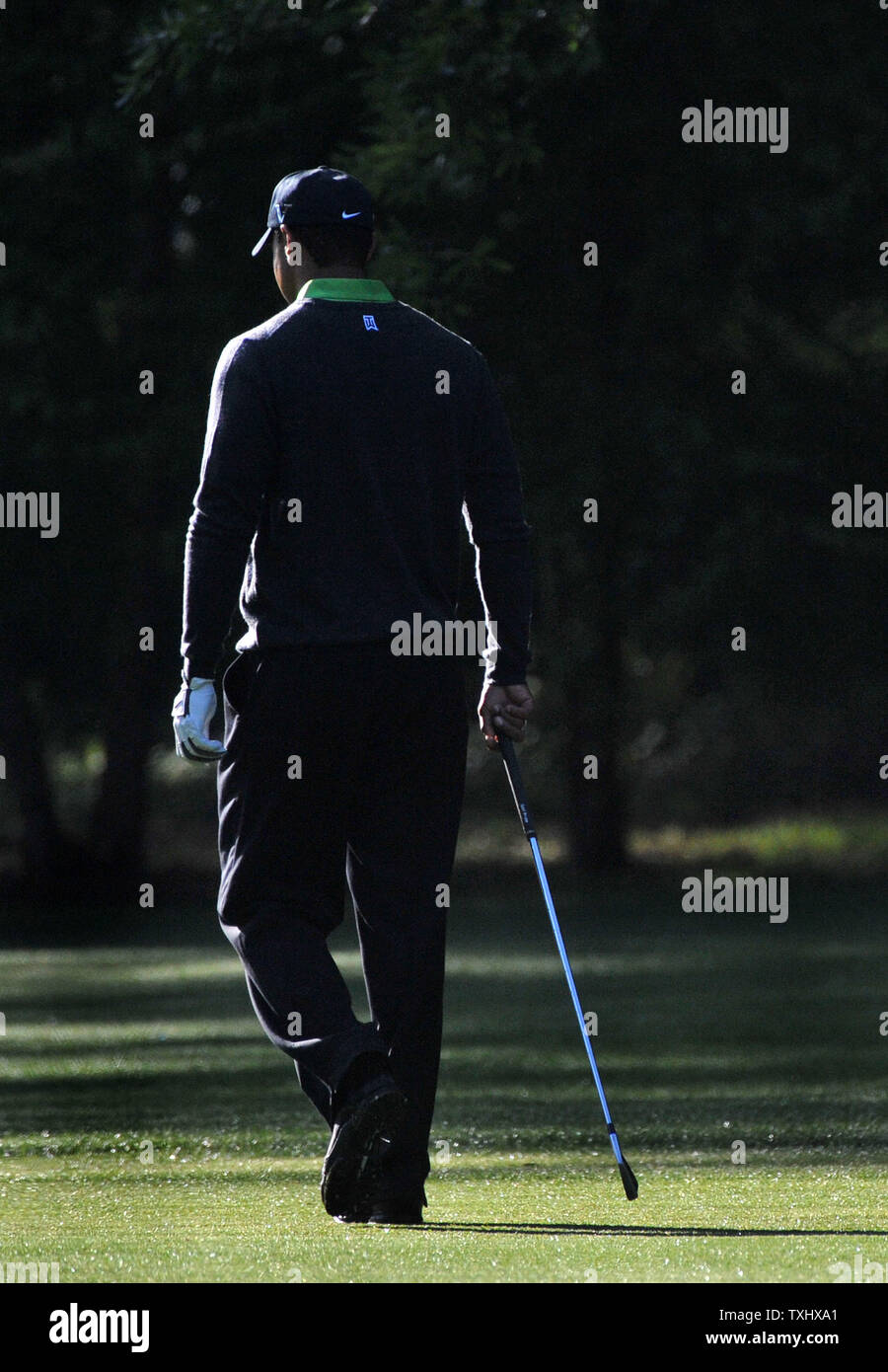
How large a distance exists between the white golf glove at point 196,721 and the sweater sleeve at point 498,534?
0.72 m

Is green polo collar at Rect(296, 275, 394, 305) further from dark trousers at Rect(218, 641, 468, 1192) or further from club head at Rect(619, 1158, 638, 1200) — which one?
club head at Rect(619, 1158, 638, 1200)

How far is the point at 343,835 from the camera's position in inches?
245

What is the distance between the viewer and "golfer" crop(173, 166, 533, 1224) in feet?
19.9

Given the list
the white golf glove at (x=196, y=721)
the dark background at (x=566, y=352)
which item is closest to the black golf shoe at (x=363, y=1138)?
the white golf glove at (x=196, y=721)

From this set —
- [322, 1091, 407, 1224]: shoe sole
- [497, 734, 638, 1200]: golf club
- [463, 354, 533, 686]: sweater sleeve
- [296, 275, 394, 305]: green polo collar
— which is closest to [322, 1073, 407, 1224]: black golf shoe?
[322, 1091, 407, 1224]: shoe sole

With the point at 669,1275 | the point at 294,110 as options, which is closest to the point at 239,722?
the point at 669,1275

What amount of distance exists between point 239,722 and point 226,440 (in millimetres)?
634

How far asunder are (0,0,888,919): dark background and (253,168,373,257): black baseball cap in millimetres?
11706

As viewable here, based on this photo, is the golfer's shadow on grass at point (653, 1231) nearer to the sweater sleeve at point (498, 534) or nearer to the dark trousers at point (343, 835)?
the dark trousers at point (343, 835)

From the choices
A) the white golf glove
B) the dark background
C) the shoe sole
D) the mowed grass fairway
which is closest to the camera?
the mowed grass fairway

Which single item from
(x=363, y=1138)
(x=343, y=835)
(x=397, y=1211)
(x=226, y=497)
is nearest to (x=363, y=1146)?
(x=363, y=1138)

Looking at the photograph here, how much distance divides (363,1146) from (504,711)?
46.2 inches

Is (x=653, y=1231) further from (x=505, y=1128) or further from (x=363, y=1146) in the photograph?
(x=505, y=1128)

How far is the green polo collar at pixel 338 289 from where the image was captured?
6250mm
